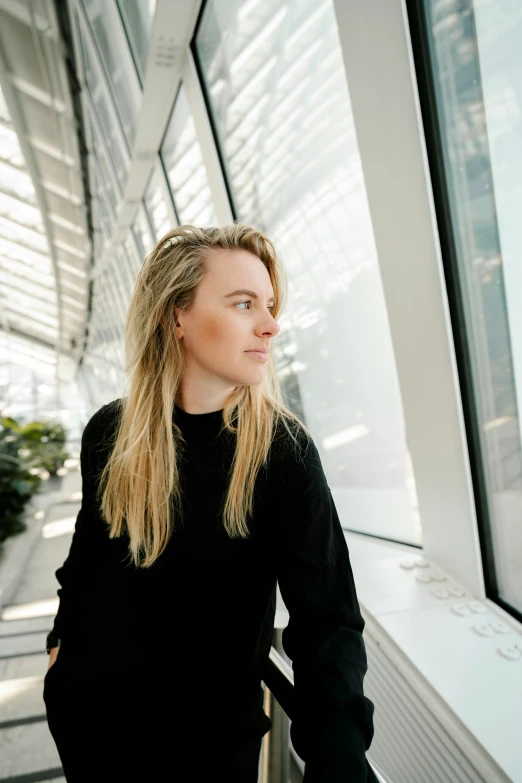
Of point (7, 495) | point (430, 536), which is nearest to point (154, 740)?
point (430, 536)

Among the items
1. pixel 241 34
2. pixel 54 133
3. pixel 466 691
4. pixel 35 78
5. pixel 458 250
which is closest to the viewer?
pixel 466 691

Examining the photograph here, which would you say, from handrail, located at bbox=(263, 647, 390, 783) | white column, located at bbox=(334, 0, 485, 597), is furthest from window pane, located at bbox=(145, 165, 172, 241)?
handrail, located at bbox=(263, 647, 390, 783)

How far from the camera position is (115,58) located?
4.48 metres

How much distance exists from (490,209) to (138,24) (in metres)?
3.35

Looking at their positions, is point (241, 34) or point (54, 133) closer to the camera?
point (241, 34)

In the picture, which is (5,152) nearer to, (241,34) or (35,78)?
(35,78)

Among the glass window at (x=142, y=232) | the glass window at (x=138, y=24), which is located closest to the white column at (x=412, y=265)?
the glass window at (x=138, y=24)

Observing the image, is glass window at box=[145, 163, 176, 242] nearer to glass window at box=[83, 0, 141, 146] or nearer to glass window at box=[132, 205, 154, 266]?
glass window at box=[132, 205, 154, 266]

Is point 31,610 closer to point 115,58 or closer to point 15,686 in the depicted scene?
point 15,686

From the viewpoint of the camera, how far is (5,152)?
28.5 ft

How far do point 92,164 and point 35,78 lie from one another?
1.45 meters

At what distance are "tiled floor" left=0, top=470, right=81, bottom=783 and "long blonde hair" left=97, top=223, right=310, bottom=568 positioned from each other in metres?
1.57

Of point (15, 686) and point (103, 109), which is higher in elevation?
point (103, 109)

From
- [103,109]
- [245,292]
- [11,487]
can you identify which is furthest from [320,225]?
[11,487]
